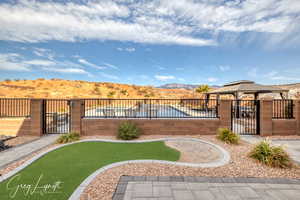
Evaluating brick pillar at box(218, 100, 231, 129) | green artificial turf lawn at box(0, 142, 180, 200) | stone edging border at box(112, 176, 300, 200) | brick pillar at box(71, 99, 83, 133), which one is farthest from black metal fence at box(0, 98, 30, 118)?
brick pillar at box(218, 100, 231, 129)

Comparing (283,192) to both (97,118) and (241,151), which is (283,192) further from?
(97,118)

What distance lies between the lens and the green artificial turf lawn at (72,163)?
9.03 ft

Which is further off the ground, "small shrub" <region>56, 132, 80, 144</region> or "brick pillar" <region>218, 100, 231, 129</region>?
"brick pillar" <region>218, 100, 231, 129</region>

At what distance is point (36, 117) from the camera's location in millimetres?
6852

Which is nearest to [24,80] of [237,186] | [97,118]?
[97,118]

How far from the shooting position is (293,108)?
717 centimetres

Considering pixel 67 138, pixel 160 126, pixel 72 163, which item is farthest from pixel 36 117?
pixel 160 126

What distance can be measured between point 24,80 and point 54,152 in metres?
52.9

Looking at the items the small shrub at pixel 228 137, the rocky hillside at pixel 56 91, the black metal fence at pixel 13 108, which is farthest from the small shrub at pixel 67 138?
the rocky hillside at pixel 56 91

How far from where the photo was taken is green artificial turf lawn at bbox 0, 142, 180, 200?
2752mm

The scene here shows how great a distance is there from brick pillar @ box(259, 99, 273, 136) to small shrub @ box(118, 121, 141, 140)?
21.5 ft

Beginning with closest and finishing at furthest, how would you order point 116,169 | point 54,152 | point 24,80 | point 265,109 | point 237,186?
point 237,186 → point 116,169 → point 54,152 → point 265,109 → point 24,80

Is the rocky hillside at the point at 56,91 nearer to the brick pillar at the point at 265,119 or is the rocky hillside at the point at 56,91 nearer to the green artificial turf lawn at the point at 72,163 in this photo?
the green artificial turf lawn at the point at 72,163

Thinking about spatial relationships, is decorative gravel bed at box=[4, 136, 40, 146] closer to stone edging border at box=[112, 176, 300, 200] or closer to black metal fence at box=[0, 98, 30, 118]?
black metal fence at box=[0, 98, 30, 118]
